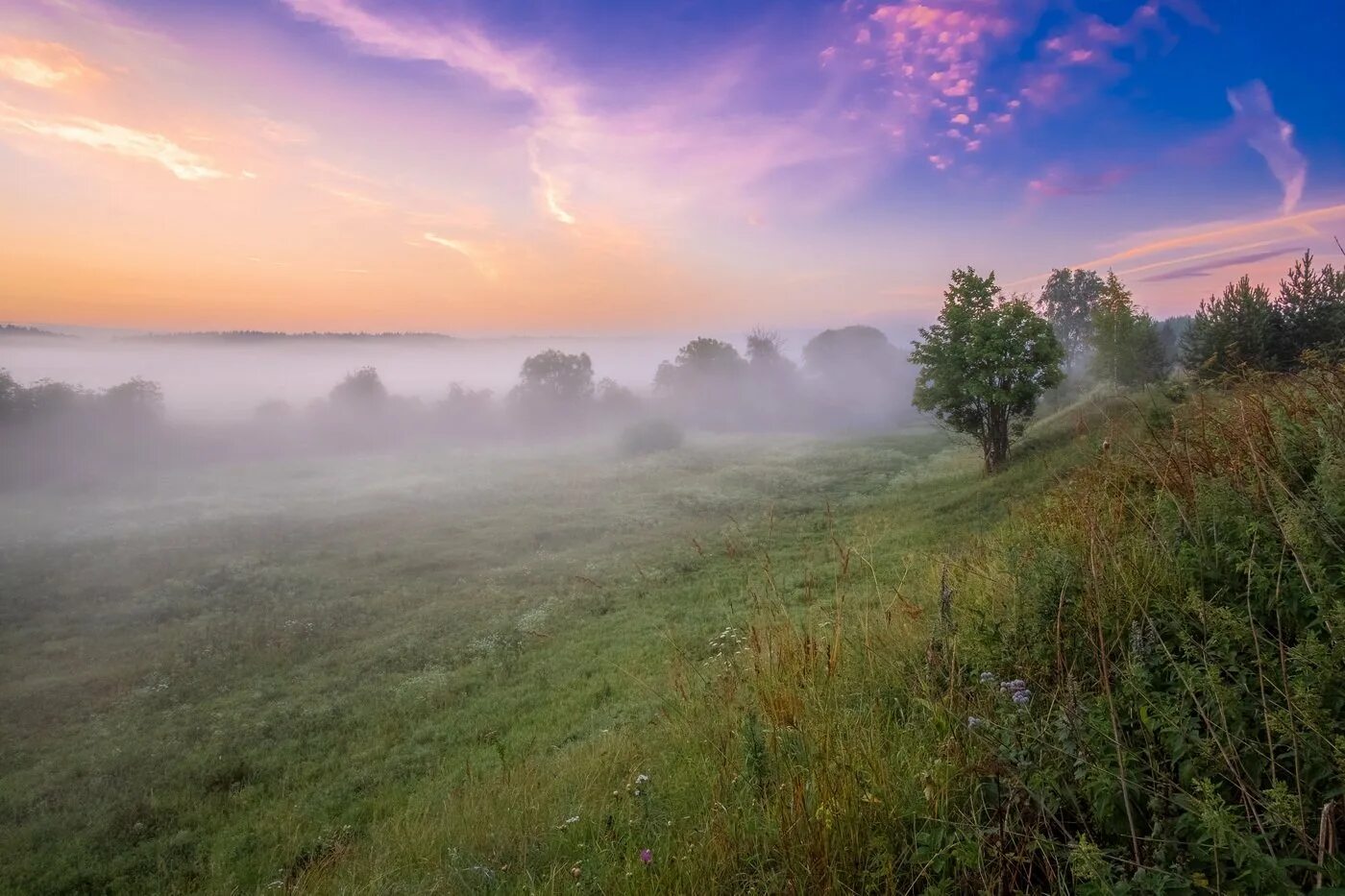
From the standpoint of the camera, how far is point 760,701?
421 cm

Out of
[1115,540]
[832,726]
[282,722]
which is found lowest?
[282,722]

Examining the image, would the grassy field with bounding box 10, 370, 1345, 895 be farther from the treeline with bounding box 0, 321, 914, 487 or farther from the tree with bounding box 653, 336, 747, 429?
the tree with bounding box 653, 336, 747, 429

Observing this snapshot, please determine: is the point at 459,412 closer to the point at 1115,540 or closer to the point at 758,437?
the point at 758,437

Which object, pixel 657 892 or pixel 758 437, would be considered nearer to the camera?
pixel 657 892

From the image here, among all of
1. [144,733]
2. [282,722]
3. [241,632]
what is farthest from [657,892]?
[241,632]

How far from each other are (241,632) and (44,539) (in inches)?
974

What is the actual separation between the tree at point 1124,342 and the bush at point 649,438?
43.0 meters

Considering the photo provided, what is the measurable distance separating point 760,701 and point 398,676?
14.9 m

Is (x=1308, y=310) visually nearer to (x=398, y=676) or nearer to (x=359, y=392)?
Answer: (x=398, y=676)

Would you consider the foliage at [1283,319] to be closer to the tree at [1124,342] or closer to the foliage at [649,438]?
the tree at [1124,342]

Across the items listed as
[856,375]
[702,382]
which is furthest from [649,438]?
[856,375]

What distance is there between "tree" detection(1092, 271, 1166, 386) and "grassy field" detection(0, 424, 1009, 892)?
20.2m

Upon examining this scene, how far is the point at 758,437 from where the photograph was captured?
83.2m

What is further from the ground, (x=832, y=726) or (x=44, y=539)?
(x=832, y=726)
